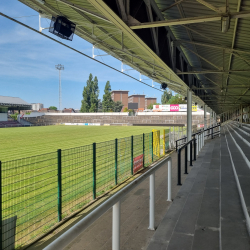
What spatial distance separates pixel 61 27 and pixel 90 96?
86345 mm

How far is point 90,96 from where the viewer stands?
298ft

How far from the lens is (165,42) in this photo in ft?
21.0

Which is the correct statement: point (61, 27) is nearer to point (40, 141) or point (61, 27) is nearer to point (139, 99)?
point (40, 141)

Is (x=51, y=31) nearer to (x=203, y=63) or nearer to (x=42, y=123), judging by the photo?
(x=203, y=63)

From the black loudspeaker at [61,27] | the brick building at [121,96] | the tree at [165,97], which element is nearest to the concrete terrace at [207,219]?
the black loudspeaker at [61,27]

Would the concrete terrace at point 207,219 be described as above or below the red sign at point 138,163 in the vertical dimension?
above

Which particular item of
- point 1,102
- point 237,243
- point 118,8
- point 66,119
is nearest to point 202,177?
point 237,243

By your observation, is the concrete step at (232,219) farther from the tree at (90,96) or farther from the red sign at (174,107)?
the tree at (90,96)

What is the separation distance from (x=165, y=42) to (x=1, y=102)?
62.9m

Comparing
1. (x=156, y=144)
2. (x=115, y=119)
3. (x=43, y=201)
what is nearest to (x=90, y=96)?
(x=115, y=119)

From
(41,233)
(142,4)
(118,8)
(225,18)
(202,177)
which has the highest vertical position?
(142,4)

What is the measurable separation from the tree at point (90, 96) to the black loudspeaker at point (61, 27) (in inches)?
3313

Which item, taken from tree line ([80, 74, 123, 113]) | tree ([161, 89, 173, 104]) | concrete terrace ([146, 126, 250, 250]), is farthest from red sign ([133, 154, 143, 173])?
tree ([161, 89, 173, 104])

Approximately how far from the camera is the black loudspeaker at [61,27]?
564 centimetres
